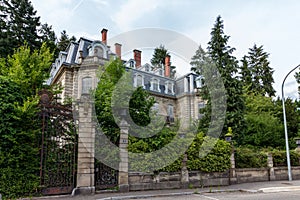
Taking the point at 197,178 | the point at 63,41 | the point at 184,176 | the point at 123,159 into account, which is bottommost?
the point at 197,178

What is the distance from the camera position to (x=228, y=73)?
20781 mm

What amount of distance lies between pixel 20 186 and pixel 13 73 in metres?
3.94

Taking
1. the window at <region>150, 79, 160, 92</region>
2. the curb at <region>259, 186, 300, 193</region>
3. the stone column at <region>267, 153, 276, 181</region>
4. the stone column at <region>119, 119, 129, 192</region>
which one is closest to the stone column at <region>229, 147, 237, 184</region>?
the curb at <region>259, 186, 300, 193</region>

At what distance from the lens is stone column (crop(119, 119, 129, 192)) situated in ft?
29.3

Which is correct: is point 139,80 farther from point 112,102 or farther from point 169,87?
point 112,102

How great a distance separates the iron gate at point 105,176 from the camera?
28.8ft

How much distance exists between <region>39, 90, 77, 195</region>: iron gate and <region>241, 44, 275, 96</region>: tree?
34.2 meters

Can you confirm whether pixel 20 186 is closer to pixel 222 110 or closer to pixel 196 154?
pixel 196 154

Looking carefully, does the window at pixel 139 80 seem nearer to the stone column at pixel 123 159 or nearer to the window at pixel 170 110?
the window at pixel 170 110

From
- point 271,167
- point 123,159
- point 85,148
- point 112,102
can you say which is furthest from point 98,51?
point 271,167

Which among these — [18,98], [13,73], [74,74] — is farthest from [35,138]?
[74,74]

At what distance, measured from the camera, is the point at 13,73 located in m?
8.98

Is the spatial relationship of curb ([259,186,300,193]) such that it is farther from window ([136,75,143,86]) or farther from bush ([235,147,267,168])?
window ([136,75,143,86])

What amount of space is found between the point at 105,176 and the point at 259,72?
3810 cm
